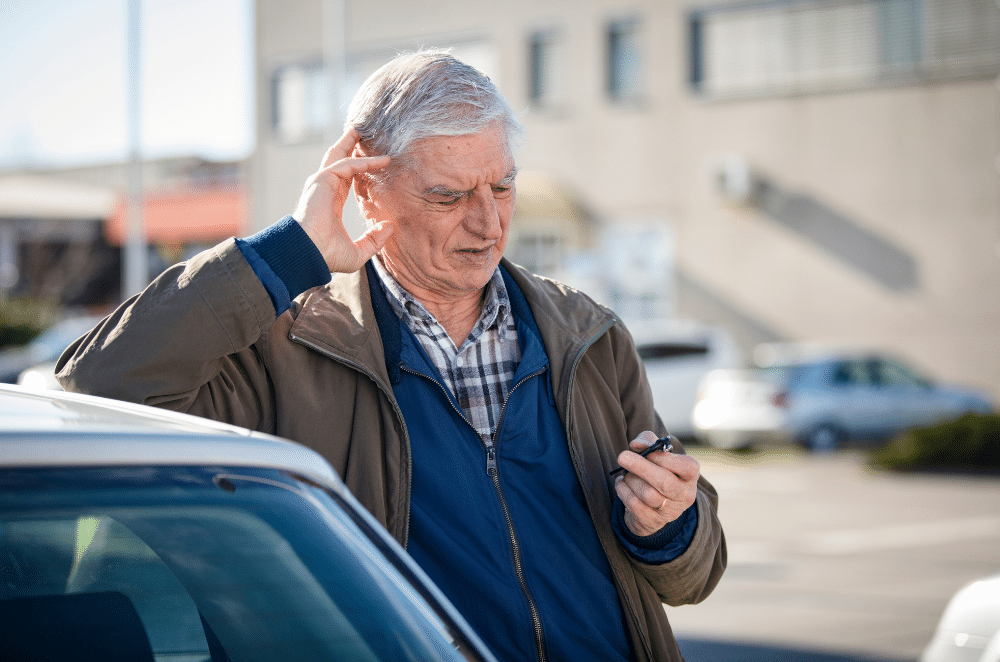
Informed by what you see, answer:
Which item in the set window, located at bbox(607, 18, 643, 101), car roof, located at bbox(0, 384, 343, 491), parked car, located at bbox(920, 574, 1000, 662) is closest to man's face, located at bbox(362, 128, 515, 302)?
car roof, located at bbox(0, 384, 343, 491)

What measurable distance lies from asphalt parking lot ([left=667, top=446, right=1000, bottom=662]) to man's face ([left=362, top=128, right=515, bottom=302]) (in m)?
3.94

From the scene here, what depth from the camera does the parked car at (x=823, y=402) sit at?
1488 cm

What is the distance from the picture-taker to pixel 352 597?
142 cm

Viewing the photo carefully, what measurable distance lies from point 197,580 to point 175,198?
29.3 m

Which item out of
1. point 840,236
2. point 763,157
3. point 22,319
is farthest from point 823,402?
point 22,319

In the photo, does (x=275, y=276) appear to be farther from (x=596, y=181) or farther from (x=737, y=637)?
(x=596, y=181)

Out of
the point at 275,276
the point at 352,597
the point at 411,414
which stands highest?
the point at 275,276

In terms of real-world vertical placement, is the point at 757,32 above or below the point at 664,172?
above

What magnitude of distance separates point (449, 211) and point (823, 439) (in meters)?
13.9

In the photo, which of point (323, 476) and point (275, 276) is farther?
point (275, 276)

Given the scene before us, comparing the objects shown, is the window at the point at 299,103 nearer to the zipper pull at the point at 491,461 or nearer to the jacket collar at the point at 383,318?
the jacket collar at the point at 383,318

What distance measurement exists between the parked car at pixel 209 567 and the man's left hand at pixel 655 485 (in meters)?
0.57

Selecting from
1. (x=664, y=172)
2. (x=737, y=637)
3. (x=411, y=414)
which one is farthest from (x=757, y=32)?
(x=411, y=414)

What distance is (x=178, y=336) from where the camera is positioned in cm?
184
